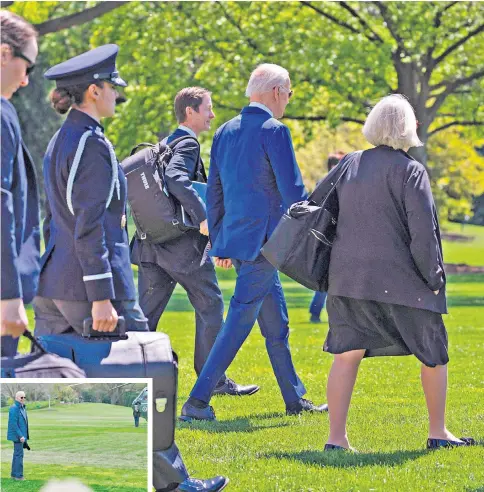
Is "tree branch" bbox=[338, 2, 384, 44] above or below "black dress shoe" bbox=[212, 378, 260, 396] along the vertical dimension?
above

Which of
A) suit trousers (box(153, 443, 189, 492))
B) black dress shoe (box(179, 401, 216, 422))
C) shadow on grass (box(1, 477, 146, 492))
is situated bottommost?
black dress shoe (box(179, 401, 216, 422))

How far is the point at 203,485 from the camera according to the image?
581cm

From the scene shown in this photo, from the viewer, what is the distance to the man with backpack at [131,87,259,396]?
28.8 ft

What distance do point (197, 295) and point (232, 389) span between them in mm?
930

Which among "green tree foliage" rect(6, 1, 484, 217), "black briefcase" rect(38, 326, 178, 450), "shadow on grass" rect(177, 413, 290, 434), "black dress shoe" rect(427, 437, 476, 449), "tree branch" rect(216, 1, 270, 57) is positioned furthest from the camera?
"tree branch" rect(216, 1, 270, 57)

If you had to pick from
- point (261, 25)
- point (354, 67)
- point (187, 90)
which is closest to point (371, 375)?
point (187, 90)

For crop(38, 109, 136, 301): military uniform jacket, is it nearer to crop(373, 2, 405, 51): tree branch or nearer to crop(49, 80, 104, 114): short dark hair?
crop(49, 80, 104, 114): short dark hair

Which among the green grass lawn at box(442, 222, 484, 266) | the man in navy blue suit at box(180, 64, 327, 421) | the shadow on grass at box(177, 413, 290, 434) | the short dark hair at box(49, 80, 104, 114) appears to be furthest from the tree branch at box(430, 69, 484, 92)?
the short dark hair at box(49, 80, 104, 114)

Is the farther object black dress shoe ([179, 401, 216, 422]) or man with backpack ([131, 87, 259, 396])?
man with backpack ([131, 87, 259, 396])

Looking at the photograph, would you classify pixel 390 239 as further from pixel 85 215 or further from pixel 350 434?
pixel 85 215

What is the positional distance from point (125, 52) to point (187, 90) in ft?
63.0

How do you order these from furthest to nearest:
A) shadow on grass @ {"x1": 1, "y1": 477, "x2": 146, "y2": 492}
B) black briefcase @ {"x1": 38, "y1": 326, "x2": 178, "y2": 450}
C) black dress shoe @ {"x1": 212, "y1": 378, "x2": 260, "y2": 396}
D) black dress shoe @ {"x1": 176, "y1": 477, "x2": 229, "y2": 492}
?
black dress shoe @ {"x1": 212, "y1": 378, "x2": 260, "y2": 396}
black dress shoe @ {"x1": 176, "y1": 477, "x2": 229, "y2": 492}
black briefcase @ {"x1": 38, "y1": 326, "x2": 178, "y2": 450}
shadow on grass @ {"x1": 1, "y1": 477, "x2": 146, "y2": 492}

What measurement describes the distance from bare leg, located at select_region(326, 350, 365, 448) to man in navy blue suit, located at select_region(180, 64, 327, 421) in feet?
3.81

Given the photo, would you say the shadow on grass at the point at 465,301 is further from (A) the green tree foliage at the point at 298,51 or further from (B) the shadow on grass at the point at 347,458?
(B) the shadow on grass at the point at 347,458
